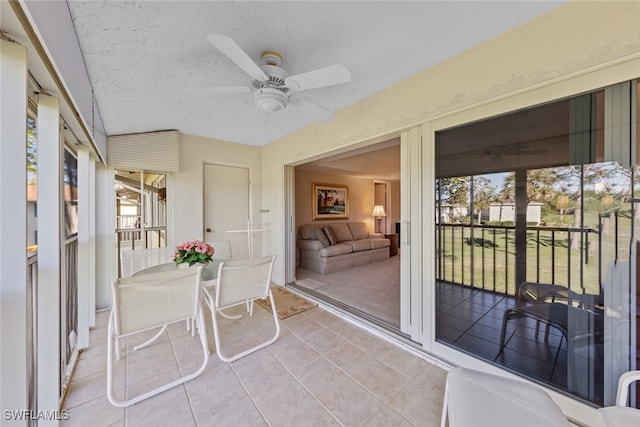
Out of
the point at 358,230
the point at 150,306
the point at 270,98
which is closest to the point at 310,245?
the point at 358,230

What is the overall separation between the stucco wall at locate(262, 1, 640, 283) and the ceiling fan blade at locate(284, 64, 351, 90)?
2.95 feet

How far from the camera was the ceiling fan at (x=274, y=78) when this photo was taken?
1.33 meters

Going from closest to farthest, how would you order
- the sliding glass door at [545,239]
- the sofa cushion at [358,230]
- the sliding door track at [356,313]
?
1. the sliding glass door at [545,239]
2. the sliding door track at [356,313]
3. the sofa cushion at [358,230]

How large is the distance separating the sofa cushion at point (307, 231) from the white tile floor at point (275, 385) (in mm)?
2851

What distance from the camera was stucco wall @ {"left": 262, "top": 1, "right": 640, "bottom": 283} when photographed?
1227mm

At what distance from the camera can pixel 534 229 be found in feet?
5.08

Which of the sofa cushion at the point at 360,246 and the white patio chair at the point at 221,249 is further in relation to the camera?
the sofa cushion at the point at 360,246

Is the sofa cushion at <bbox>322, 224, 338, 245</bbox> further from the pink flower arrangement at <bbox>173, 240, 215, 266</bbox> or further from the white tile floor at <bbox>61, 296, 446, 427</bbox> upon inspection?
the pink flower arrangement at <bbox>173, 240, 215, 266</bbox>

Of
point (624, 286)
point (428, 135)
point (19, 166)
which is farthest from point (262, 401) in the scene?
point (428, 135)

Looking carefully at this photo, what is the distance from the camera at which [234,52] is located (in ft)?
4.12

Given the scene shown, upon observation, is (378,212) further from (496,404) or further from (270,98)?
(496,404)

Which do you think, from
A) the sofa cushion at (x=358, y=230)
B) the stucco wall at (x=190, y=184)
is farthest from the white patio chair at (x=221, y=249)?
the sofa cushion at (x=358, y=230)

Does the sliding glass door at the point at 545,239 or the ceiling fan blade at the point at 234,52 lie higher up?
the ceiling fan blade at the point at 234,52

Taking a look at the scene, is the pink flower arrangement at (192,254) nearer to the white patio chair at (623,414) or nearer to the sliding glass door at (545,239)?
the sliding glass door at (545,239)
